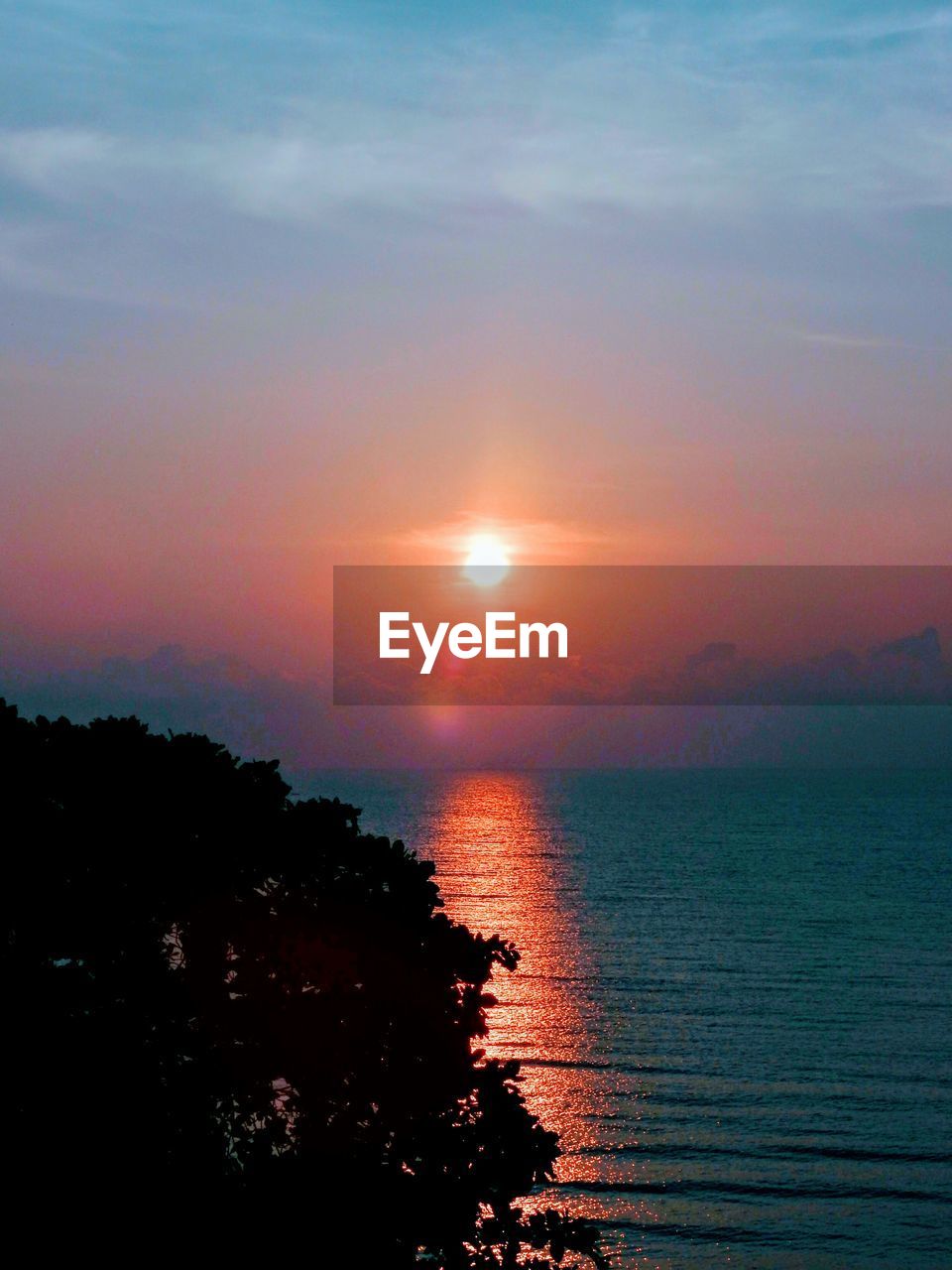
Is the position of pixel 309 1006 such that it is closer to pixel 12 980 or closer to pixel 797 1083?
pixel 12 980

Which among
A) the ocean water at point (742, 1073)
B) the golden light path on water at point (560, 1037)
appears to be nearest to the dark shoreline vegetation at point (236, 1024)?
the golden light path on water at point (560, 1037)

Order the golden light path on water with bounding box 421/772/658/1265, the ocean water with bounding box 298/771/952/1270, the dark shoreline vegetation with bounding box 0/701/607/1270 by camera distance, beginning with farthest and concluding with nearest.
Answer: the golden light path on water with bounding box 421/772/658/1265
the ocean water with bounding box 298/771/952/1270
the dark shoreline vegetation with bounding box 0/701/607/1270

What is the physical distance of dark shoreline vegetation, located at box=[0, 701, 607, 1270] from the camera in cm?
1995

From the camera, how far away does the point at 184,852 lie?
22031 mm

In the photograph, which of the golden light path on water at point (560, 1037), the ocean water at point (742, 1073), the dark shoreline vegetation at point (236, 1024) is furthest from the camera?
the golden light path on water at point (560, 1037)

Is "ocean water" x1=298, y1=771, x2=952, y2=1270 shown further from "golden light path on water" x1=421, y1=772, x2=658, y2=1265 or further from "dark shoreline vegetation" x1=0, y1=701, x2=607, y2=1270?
"dark shoreline vegetation" x1=0, y1=701, x2=607, y2=1270

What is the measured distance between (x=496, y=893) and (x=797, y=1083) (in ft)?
281

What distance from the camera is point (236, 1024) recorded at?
21250mm

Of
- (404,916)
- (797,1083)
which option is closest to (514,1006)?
(797,1083)

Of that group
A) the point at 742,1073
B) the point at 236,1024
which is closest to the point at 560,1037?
the point at 742,1073

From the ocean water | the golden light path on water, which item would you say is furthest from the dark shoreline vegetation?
the ocean water

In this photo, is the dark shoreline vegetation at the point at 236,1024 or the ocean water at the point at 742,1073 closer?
the dark shoreline vegetation at the point at 236,1024

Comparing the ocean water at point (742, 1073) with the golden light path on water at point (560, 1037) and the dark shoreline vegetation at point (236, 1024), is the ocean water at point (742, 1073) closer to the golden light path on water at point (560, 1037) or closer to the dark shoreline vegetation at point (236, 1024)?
the golden light path on water at point (560, 1037)

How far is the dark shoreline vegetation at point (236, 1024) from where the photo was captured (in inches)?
786
